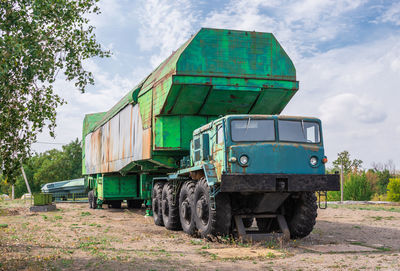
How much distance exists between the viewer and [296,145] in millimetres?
9352

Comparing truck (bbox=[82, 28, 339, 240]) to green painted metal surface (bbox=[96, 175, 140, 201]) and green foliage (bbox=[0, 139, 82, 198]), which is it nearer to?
green painted metal surface (bbox=[96, 175, 140, 201])

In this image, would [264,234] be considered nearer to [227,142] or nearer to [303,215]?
[303,215]

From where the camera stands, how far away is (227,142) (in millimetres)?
9227

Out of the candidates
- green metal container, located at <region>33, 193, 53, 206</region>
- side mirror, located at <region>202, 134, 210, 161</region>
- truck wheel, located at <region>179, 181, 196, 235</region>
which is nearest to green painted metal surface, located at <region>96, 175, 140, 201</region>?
green metal container, located at <region>33, 193, 53, 206</region>

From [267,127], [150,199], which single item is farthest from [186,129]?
[150,199]

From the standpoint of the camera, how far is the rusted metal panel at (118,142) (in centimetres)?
1466

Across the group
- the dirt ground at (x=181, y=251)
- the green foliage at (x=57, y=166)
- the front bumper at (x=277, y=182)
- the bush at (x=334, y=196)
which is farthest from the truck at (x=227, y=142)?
the green foliage at (x=57, y=166)

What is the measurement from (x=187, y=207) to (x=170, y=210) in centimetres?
139

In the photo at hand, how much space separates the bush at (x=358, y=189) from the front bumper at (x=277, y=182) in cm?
2105

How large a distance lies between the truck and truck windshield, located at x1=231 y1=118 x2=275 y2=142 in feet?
0.07

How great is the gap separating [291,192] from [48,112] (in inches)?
210

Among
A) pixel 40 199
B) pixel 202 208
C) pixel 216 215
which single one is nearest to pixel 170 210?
pixel 202 208

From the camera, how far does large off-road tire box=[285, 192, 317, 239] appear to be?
9859 millimetres

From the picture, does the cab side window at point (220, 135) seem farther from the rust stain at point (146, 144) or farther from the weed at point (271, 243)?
the rust stain at point (146, 144)
